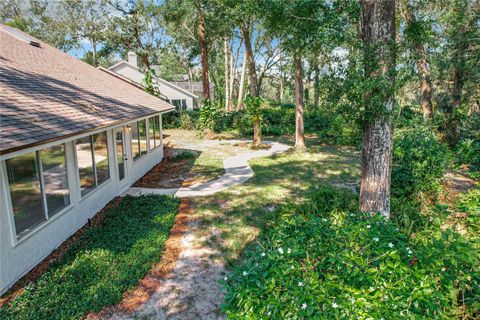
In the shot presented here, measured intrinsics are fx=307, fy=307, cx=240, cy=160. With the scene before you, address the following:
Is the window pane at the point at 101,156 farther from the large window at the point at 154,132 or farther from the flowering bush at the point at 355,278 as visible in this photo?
the flowering bush at the point at 355,278

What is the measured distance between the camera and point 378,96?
17.1 ft

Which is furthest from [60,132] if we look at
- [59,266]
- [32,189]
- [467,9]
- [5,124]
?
[467,9]

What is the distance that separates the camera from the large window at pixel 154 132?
13.5 meters

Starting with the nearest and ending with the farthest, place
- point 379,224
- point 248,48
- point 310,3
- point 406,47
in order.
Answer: point 379,224
point 406,47
point 310,3
point 248,48

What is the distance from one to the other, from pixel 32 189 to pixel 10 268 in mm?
1559

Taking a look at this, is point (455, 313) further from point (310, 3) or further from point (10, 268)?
point (310, 3)

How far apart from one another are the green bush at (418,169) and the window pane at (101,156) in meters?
8.00

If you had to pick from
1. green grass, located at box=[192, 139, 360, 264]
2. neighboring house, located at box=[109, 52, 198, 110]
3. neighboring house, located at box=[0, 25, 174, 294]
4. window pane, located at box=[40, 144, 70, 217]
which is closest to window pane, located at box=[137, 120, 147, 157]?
neighboring house, located at box=[0, 25, 174, 294]

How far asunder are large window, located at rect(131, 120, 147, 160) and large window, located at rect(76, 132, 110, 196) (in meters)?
2.29

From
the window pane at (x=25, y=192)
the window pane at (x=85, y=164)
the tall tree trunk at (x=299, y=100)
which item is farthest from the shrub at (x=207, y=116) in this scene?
the window pane at (x=25, y=192)

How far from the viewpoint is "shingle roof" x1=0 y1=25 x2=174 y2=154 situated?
5.15m

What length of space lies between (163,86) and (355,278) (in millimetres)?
31373

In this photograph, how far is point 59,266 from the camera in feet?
18.5

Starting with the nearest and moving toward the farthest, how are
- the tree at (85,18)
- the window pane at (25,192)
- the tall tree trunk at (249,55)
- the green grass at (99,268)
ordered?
1. the green grass at (99,268)
2. the window pane at (25,192)
3. the tall tree trunk at (249,55)
4. the tree at (85,18)
